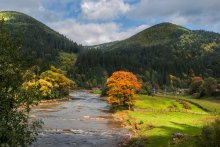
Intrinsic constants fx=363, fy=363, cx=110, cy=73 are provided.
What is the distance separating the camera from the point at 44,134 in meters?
67.2

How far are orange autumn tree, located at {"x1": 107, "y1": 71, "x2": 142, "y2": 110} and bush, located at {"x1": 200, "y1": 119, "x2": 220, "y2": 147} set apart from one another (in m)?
78.8

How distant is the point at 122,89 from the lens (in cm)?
11456

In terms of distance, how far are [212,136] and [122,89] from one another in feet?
271

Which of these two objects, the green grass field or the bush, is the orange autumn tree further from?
the bush

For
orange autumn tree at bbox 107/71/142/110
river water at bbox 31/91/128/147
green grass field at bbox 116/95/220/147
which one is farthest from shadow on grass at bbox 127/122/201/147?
orange autumn tree at bbox 107/71/142/110

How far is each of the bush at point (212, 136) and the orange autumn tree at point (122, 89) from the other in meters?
78.8

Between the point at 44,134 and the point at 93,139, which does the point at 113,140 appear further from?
the point at 44,134

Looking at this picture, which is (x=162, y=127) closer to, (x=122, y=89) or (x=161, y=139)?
(x=161, y=139)

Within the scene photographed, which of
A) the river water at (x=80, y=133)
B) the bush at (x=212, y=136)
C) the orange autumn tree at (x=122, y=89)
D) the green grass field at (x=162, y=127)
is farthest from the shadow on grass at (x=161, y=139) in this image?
the orange autumn tree at (x=122, y=89)

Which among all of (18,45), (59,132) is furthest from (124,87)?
(18,45)

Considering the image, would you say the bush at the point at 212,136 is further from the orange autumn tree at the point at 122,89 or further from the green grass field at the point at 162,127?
the orange autumn tree at the point at 122,89

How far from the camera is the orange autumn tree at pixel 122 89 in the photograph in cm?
11431

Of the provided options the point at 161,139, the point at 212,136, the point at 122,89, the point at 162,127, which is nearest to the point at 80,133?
the point at 162,127

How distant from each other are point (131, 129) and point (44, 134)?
1894 cm
